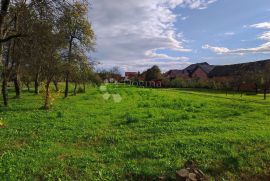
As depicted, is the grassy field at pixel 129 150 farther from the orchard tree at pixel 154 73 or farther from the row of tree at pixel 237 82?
the orchard tree at pixel 154 73

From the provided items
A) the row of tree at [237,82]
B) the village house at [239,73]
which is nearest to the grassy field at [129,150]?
the row of tree at [237,82]

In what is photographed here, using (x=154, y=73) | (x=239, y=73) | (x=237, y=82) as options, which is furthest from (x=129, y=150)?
(x=154, y=73)

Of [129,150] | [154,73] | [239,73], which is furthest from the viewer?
[154,73]

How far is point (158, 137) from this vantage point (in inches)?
549

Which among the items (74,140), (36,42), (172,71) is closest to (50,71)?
(36,42)

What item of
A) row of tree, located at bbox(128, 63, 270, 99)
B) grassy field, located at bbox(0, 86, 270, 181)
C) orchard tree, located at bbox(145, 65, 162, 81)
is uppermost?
orchard tree, located at bbox(145, 65, 162, 81)

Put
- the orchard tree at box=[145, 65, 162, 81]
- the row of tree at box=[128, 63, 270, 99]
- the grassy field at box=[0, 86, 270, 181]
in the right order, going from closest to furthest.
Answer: the grassy field at box=[0, 86, 270, 181], the row of tree at box=[128, 63, 270, 99], the orchard tree at box=[145, 65, 162, 81]

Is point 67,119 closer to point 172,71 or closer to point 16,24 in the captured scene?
point 16,24

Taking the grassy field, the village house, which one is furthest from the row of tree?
the grassy field

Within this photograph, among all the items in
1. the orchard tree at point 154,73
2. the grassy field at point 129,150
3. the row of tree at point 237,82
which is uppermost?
the orchard tree at point 154,73

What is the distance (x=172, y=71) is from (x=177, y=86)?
2184 inches

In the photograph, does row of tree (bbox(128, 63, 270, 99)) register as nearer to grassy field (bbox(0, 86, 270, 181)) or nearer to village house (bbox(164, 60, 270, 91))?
village house (bbox(164, 60, 270, 91))

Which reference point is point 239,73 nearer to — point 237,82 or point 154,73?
point 237,82

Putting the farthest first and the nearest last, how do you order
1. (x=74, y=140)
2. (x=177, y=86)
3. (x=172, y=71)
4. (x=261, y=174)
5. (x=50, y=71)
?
(x=172, y=71), (x=177, y=86), (x=50, y=71), (x=74, y=140), (x=261, y=174)
